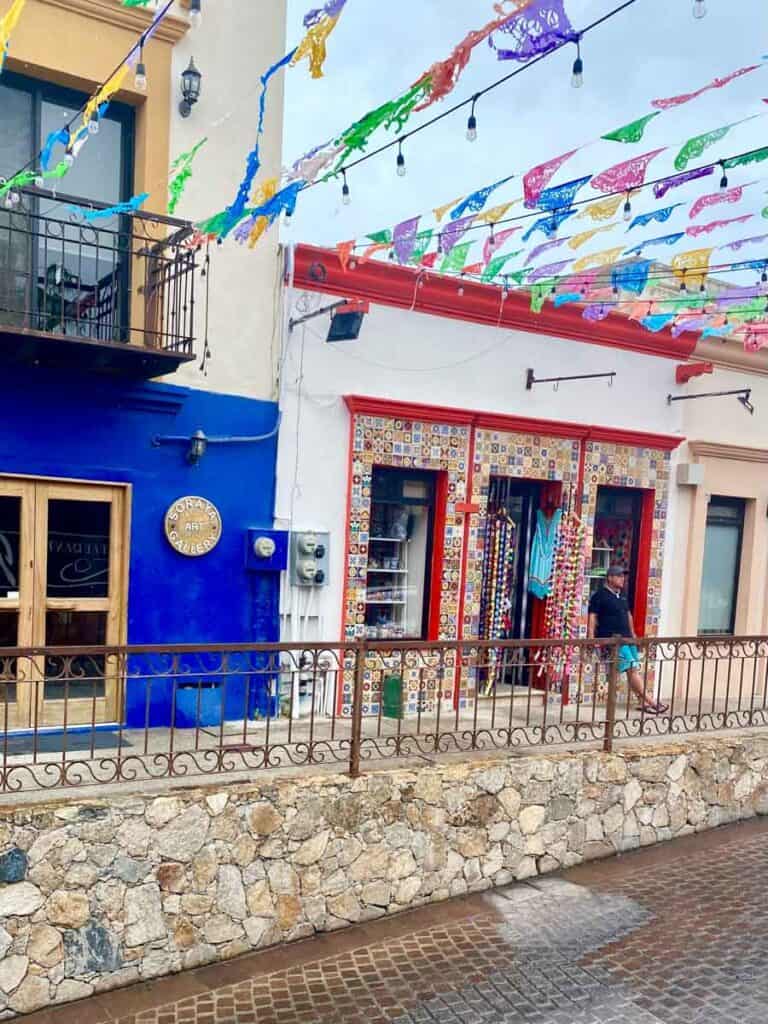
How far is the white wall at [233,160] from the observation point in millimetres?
6766

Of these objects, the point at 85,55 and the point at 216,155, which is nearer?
the point at 85,55

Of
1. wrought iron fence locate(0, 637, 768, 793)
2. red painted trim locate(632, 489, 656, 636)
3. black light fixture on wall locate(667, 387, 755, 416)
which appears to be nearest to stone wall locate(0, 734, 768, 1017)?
wrought iron fence locate(0, 637, 768, 793)

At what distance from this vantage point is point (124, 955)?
15.5ft

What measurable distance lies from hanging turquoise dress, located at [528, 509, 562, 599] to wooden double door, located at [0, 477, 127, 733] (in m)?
4.45

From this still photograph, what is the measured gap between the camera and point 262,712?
7.29 m

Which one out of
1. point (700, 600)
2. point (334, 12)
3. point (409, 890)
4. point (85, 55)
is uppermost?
point (85, 55)

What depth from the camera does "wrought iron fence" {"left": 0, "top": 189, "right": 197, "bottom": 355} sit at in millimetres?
6172

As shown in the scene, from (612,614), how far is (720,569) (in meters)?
2.98

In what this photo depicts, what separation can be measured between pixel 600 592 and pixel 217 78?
5.96 metres

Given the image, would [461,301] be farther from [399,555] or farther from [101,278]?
[101,278]

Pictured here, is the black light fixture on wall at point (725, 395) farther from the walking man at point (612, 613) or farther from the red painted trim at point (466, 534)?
the red painted trim at point (466, 534)

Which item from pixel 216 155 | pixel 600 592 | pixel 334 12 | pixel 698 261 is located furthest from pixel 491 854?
pixel 216 155

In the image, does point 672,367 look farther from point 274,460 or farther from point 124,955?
point 124,955

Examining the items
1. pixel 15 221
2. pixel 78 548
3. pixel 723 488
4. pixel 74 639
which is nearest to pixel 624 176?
pixel 15 221
